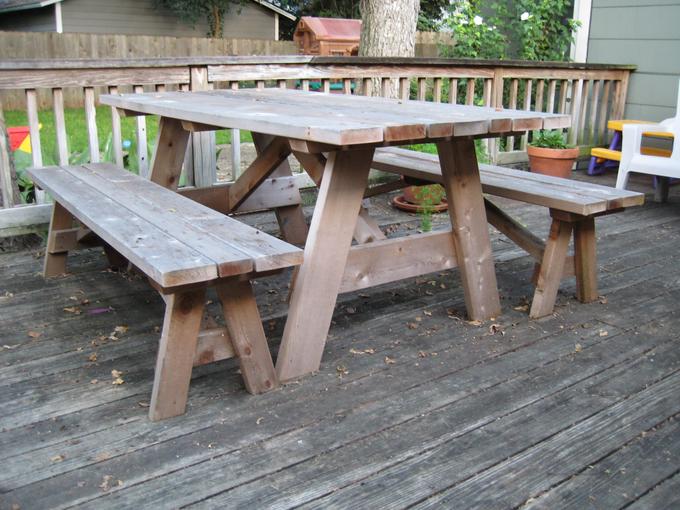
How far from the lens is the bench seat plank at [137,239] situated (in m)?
1.86

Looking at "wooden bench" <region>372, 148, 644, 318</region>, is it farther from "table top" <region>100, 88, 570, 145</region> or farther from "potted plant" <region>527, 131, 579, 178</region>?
"potted plant" <region>527, 131, 579, 178</region>

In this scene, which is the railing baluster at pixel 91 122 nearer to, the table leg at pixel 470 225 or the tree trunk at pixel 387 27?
the table leg at pixel 470 225

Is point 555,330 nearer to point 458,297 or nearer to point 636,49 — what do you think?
point 458,297

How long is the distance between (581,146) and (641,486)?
508 cm

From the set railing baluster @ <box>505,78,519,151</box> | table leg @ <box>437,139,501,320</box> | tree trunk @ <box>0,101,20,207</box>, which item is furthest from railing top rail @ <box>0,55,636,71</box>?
table leg @ <box>437,139,501,320</box>

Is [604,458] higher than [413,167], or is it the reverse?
[413,167]

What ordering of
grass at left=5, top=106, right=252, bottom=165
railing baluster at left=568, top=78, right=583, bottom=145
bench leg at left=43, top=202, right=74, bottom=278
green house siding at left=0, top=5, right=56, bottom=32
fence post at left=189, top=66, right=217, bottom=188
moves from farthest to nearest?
1. green house siding at left=0, top=5, right=56, bottom=32
2. grass at left=5, top=106, right=252, bottom=165
3. railing baluster at left=568, top=78, right=583, bottom=145
4. fence post at left=189, top=66, right=217, bottom=188
5. bench leg at left=43, top=202, right=74, bottom=278

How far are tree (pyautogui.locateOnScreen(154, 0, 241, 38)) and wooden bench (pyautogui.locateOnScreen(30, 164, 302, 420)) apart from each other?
17.3m

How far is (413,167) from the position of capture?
11.1 feet

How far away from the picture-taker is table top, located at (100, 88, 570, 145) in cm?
207

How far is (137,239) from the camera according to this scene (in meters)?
2.13

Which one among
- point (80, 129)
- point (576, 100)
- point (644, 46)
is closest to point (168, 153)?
point (576, 100)

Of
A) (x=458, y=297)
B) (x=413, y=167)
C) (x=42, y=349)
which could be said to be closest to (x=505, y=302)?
(x=458, y=297)

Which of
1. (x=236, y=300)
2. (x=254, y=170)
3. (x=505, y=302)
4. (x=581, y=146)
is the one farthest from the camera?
(x=581, y=146)
